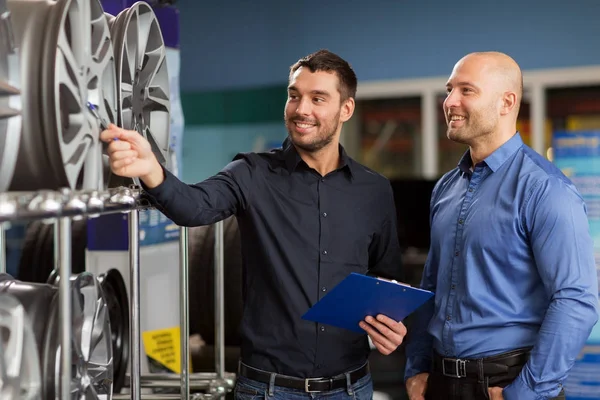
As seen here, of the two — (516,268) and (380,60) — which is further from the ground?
(380,60)

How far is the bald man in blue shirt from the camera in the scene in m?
2.08

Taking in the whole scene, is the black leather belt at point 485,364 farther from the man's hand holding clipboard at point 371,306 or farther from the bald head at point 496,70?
the bald head at point 496,70

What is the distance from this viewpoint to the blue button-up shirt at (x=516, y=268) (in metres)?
2.08

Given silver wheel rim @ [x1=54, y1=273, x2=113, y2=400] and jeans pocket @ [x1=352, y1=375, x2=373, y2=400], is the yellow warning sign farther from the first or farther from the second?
silver wheel rim @ [x1=54, y1=273, x2=113, y2=400]

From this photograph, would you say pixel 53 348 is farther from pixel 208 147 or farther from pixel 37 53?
pixel 208 147

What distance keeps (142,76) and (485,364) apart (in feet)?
3.97

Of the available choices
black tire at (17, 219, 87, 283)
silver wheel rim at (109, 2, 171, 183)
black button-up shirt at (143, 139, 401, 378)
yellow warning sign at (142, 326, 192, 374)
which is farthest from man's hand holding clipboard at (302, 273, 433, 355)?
black tire at (17, 219, 87, 283)

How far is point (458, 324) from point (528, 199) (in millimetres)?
405

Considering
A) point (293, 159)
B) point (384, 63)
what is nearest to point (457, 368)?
point (293, 159)

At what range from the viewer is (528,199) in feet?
7.12

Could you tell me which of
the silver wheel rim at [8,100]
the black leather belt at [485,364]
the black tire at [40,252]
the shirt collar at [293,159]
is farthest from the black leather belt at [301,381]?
the black tire at [40,252]

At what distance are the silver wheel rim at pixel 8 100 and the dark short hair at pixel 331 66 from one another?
3.67ft

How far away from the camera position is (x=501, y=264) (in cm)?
222

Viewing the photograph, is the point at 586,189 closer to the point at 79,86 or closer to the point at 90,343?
the point at 90,343
